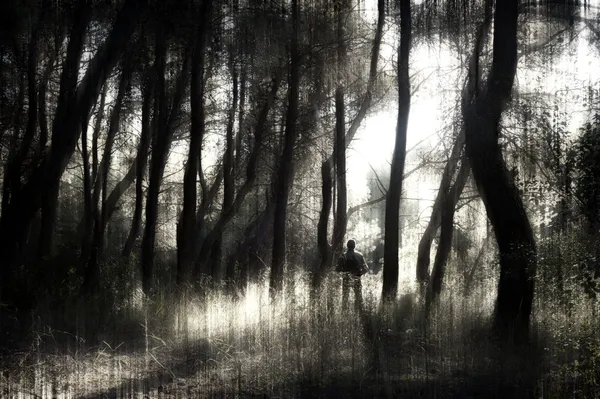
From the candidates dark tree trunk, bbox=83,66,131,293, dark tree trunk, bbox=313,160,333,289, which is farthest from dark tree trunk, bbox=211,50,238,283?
dark tree trunk, bbox=313,160,333,289

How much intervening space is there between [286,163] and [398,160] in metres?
3.98

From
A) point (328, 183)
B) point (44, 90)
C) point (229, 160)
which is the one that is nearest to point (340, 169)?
point (328, 183)

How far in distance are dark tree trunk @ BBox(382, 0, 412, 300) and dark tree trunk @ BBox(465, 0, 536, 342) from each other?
9.83 feet

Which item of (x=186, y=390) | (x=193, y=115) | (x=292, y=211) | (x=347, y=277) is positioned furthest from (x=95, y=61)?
(x=292, y=211)

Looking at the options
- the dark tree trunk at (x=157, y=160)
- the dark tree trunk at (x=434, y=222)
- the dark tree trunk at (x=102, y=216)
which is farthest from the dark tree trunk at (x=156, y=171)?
the dark tree trunk at (x=434, y=222)

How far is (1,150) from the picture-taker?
23.3 metres

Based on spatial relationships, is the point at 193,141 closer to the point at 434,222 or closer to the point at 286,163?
the point at 286,163

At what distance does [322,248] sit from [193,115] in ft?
22.1

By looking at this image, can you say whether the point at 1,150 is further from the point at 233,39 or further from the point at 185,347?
the point at 185,347

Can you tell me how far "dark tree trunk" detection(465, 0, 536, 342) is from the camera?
12.2 m

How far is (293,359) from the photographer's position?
1056cm

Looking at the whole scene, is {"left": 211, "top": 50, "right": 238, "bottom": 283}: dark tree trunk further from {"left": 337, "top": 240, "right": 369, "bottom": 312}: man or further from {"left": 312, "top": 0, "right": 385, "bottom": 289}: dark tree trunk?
{"left": 337, "top": 240, "right": 369, "bottom": 312}: man

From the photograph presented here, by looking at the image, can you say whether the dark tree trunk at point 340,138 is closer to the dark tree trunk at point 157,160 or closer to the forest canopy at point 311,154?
the forest canopy at point 311,154

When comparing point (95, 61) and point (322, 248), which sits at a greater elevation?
point (95, 61)
